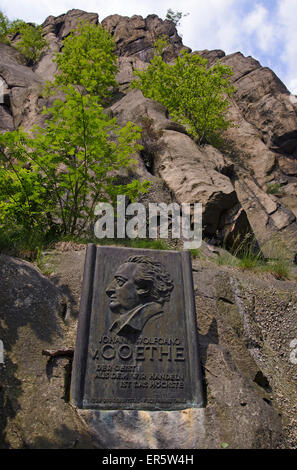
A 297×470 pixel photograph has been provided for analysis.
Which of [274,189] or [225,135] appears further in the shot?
[225,135]

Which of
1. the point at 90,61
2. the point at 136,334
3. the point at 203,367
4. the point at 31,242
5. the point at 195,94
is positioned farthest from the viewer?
the point at 90,61

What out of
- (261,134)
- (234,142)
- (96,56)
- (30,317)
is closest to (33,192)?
(30,317)

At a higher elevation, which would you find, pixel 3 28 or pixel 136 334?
pixel 3 28

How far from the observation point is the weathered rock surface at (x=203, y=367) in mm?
3953

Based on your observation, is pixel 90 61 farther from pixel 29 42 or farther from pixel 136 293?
pixel 136 293

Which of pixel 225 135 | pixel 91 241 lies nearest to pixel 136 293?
pixel 91 241

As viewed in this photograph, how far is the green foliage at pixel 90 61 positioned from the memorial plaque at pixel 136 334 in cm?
1476

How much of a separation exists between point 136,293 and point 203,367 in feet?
4.09

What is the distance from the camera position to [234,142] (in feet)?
72.3

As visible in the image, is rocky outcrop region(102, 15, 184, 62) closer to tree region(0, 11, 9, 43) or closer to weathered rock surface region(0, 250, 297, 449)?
tree region(0, 11, 9, 43)

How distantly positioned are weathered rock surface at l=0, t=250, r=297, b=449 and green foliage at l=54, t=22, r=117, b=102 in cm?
1421

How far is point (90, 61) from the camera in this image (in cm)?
2141

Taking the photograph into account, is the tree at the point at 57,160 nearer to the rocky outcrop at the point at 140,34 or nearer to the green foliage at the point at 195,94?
the green foliage at the point at 195,94

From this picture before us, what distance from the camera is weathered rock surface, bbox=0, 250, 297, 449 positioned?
156 inches
